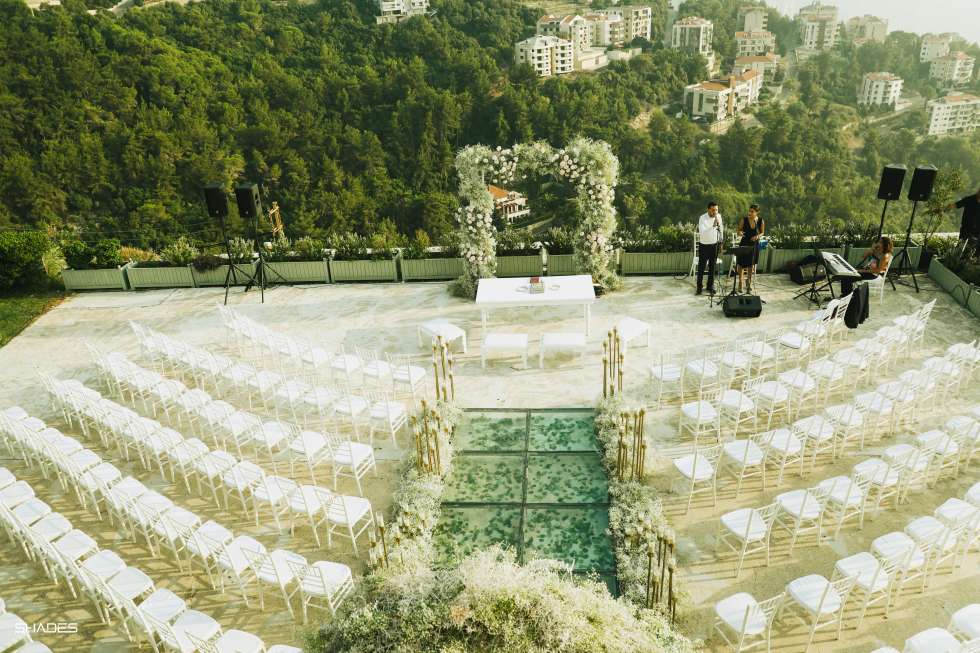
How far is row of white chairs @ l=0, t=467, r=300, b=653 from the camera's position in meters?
4.80

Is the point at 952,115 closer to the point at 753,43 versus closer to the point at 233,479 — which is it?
the point at 753,43

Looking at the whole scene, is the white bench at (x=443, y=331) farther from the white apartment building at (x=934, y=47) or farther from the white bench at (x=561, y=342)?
the white apartment building at (x=934, y=47)

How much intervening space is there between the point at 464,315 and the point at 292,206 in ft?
94.6

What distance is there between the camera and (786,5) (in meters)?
105

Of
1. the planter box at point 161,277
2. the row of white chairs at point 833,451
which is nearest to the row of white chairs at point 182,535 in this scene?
the row of white chairs at point 833,451

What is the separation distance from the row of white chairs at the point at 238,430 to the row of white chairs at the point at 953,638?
14.9 ft

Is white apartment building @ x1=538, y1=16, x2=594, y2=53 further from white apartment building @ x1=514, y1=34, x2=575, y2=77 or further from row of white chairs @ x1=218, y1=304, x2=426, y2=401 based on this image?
row of white chairs @ x1=218, y1=304, x2=426, y2=401

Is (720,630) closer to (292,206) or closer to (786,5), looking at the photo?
(292,206)

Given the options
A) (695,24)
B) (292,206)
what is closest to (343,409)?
(292,206)

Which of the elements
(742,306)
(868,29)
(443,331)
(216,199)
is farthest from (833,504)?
(868,29)

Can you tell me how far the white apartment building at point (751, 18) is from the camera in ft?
292

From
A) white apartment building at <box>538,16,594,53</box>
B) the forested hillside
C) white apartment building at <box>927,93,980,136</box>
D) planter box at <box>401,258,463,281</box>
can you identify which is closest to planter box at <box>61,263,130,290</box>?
planter box at <box>401,258,463,281</box>

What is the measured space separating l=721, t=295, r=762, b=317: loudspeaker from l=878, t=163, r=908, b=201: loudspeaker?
2.57m

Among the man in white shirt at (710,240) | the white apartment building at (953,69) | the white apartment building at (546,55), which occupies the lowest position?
the man in white shirt at (710,240)
